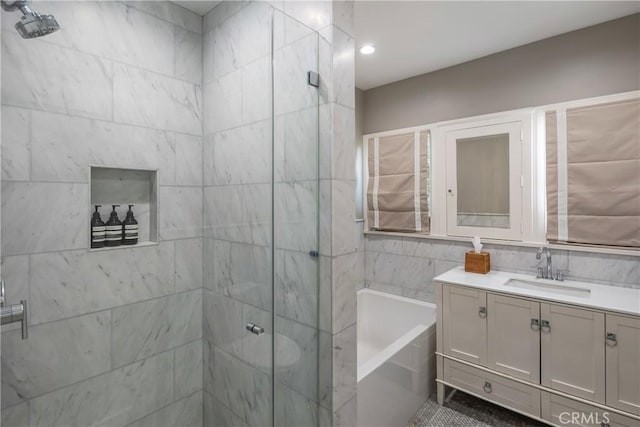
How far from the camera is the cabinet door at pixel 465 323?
2045mm

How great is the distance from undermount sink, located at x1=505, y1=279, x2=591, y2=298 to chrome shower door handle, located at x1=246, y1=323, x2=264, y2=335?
1678 mm

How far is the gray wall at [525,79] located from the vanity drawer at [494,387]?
190 cm

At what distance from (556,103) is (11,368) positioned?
3.26 meters

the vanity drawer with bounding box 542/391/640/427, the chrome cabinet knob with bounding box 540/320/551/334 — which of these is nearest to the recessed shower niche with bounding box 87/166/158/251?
the chrome cabinet knob with bounding box 540/320/551/334

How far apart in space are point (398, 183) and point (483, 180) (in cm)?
71

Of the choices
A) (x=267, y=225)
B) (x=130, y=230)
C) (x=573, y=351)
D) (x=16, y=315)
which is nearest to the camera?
(x=16, y=315)

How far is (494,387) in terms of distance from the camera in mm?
2012

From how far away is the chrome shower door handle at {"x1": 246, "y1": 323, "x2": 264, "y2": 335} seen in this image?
1.39 metres

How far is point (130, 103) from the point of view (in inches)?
60.1

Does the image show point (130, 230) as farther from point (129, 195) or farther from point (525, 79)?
point (525, 79)

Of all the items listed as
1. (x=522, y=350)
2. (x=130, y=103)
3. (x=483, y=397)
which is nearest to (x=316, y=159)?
(x=130, y=103)

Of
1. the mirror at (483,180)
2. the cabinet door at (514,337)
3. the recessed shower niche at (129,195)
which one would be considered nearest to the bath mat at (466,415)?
the cabinet door at (514,337)

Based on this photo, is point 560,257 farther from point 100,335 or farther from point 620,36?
point 100,335

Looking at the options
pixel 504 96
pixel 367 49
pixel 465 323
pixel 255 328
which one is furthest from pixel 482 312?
pixel 367 49
